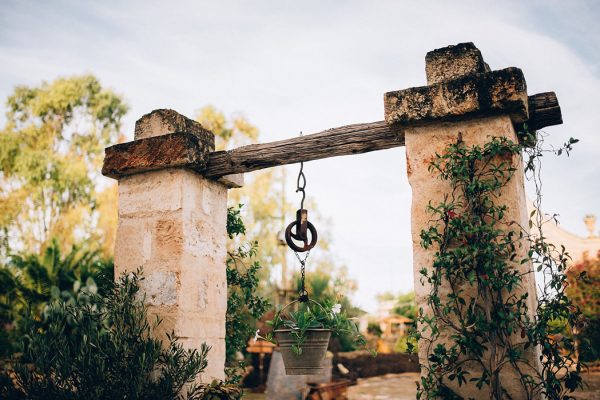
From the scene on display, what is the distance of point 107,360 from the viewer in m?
2.95

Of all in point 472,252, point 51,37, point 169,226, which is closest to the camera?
point 472,252

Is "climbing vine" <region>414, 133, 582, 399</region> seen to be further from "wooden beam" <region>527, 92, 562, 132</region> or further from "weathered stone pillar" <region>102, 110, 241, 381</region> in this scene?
"weathered stone pillar" <region>102, 110, 241, 381</region>

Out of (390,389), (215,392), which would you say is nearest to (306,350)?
(215,392)

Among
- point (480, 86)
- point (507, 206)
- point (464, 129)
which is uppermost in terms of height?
point (480, 86)

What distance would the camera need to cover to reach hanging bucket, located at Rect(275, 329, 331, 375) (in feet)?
9.27

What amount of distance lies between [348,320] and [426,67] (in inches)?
63.2

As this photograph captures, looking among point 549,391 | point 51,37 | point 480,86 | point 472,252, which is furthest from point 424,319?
point 51,37

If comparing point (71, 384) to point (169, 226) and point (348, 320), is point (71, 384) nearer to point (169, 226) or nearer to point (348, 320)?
point (169, 226)

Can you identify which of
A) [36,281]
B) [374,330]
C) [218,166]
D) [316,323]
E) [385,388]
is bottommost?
[385,388]

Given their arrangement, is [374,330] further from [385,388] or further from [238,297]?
[238,297]

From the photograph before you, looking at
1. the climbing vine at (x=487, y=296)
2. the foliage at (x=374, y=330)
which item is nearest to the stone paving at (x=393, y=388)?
the foliage at (x=374, y=330)

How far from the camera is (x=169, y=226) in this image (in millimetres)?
3291

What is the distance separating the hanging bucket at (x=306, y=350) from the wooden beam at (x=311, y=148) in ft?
3.60

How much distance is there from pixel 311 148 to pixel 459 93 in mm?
965
